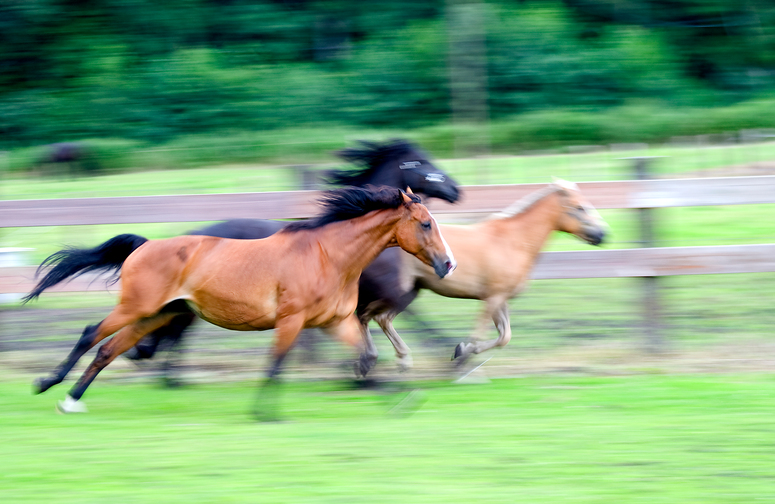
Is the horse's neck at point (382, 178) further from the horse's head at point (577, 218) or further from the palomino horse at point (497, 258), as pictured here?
the horse's head at point (577, 218)

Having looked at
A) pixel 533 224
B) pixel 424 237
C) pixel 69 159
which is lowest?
pixel 69 159

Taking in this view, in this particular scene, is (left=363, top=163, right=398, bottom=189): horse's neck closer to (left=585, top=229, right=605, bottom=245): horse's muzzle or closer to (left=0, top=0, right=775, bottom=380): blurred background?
(left=585, top=229, right=605, bottom=245): horse's muzzle

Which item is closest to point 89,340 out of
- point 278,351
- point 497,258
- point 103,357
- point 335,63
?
point 103,357

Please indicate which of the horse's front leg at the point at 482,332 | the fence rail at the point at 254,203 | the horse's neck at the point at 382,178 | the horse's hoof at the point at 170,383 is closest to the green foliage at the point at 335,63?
the fence rail at the point at 254,203

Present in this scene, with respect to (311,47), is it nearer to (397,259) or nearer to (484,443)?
(397,259)

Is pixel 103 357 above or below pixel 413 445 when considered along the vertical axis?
above

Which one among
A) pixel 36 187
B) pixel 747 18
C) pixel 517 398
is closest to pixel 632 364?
pixel 517 398

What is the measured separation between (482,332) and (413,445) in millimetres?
1942

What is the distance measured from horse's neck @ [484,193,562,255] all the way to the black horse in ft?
1.51

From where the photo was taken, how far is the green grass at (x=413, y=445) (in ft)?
12.1

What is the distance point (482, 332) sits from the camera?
6137 mm

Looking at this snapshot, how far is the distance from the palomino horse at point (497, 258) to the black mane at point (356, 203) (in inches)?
34.4

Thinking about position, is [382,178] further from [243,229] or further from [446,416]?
[446,416]

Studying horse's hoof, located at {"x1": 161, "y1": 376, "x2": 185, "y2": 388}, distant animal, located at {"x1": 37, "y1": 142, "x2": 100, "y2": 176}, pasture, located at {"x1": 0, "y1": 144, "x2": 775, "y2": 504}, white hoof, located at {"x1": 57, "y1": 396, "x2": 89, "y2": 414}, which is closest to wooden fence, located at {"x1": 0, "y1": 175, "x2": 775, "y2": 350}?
pasture, located at {"x1": 0, "y1": 144, "x2": 775, "y2": 504}
